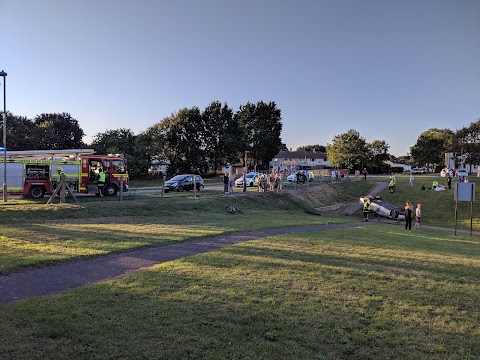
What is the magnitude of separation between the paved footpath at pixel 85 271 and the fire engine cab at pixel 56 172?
1229cm

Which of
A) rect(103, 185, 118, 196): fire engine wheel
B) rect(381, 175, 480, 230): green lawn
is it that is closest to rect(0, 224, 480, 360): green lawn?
rect(103, 185, 118, 196): fire engine wheel

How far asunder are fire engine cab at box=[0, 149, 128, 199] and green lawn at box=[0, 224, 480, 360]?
16.2 meters

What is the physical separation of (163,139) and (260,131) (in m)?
37.1

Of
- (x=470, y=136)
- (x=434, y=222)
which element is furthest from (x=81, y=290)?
(x=470, y=136)

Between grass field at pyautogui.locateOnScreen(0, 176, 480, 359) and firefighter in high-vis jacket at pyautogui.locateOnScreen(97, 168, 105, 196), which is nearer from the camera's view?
grass field at pyautogui.locateOnScreen(0, 176, 480, 359)

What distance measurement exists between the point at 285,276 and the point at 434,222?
27.1 metres

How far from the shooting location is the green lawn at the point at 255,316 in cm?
445

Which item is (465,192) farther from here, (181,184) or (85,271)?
(85,271)

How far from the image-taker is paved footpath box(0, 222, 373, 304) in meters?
6.78

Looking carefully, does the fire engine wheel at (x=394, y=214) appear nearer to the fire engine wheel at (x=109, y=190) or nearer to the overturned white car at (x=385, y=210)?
Answer: the overturned white car at (x=385, y=210)

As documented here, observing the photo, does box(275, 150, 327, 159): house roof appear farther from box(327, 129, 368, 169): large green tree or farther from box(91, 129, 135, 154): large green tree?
box(91, 129, 135, 154): large green tree

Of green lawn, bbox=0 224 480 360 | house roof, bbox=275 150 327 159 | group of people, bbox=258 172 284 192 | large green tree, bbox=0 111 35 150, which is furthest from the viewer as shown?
house roof, bbox=275 150 327 159

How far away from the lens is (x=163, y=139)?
2378 inches

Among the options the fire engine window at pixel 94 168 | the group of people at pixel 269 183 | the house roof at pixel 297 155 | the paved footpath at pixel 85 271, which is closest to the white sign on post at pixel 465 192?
the group of people at pixel 269 183
